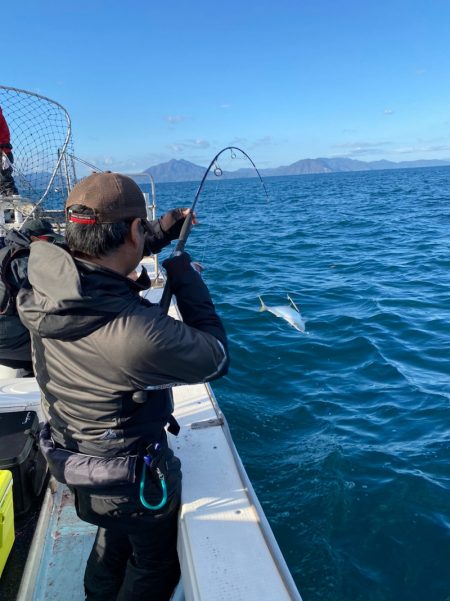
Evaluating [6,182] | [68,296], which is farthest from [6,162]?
[68,296]

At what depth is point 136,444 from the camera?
192 centimetres

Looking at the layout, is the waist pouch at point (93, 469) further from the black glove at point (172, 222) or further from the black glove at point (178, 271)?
the black glove at point (172, 222)

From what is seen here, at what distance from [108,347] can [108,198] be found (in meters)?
0.56

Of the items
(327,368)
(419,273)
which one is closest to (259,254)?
(419,273)

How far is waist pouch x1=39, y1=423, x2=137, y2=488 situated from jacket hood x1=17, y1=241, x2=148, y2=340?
590 millimetres

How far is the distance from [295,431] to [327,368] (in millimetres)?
1607

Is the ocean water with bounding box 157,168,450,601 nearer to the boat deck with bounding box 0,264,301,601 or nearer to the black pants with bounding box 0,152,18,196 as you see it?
the boat deck with bounding box 0,264,301,601

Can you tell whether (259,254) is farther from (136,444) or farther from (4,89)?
(136,444)

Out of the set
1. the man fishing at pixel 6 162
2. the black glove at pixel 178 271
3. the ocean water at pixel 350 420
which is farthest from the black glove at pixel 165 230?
the man fishing at pixel 6 162

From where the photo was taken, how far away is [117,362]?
5.41 feet

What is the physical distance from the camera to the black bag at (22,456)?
8.93 ft

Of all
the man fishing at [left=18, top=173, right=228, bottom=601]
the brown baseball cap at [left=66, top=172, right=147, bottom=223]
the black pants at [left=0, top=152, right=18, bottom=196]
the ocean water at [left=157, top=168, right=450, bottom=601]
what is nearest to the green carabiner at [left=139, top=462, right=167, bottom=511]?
the man fishing at [left=18, top=173, right=228, bottom=601]

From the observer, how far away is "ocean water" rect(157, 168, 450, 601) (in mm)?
3441

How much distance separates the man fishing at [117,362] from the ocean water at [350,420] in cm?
185
